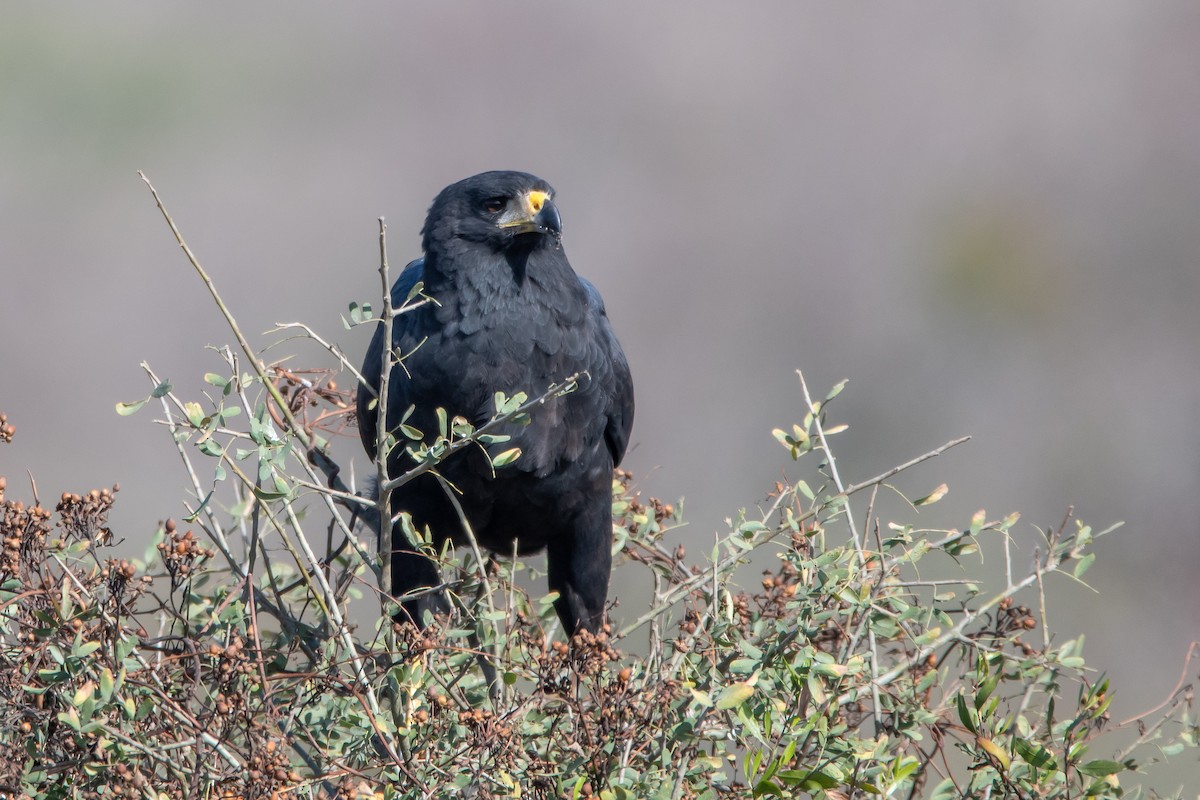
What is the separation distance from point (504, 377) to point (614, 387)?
0.52m

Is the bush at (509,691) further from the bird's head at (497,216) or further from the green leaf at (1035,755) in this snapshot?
the bird's head at (497,216)

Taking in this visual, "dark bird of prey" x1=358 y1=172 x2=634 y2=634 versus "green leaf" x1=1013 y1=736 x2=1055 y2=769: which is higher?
"dark bird of prey" x1=358 y1=172 x2=634 y2=634

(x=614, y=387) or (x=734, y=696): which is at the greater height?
(x=614, y=387)

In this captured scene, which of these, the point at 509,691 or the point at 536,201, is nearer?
the point at 509,691

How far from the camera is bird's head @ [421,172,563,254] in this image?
3.94 metres

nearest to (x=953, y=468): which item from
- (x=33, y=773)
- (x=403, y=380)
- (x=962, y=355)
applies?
(x=962, y=355)

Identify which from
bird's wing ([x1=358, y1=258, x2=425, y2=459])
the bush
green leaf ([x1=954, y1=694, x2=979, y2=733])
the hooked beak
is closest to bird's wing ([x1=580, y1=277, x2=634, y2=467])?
the hooked beak

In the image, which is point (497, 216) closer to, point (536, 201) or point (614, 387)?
point (536, 201)

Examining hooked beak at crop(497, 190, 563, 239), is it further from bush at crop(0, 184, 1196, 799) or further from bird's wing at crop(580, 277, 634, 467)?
bush at crop(0, 184, 1196, 799)

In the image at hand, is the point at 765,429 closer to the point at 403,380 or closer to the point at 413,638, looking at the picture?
the point at 403,380

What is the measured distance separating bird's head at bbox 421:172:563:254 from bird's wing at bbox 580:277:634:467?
329 millimetres

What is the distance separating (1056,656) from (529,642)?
3.41 ft

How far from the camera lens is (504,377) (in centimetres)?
381

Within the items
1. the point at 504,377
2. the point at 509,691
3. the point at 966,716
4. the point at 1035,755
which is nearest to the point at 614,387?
the point at 504,377
